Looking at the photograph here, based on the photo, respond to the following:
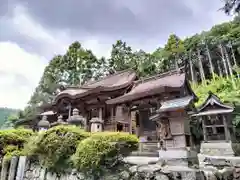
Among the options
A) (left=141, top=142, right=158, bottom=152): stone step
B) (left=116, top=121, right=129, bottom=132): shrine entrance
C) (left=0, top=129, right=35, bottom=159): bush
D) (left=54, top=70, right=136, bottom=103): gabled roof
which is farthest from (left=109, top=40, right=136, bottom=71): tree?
(left=0, top=129, right=35, bottom=159): bush

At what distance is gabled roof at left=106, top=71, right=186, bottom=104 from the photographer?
9641 millimetres

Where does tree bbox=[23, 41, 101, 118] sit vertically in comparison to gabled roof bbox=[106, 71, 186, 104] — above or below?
above

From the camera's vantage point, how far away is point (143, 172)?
13.5 ft

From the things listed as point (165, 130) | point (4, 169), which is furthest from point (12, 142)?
point (165, 130)

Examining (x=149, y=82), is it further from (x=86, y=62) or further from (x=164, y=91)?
(x=86, y=62)

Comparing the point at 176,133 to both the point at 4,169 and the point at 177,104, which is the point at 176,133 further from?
the point at 4,169

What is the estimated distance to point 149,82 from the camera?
44.0 feet

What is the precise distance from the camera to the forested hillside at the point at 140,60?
2503cm

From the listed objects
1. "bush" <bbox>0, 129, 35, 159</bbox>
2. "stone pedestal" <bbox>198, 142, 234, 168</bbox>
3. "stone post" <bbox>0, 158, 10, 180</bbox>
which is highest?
"bush" <bbox>0, 129, 35, 159</bbox>

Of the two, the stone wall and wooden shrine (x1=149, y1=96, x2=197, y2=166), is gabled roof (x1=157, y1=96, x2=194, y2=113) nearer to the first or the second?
wooden shrine (x1=149, y1=96, x2=197, y2=166)

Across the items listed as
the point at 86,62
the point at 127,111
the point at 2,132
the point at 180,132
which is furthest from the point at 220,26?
the point at 2,132

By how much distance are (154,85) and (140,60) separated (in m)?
16.2

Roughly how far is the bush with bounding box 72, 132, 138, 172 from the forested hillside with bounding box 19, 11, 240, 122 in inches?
755

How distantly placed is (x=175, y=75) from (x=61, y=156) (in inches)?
378
